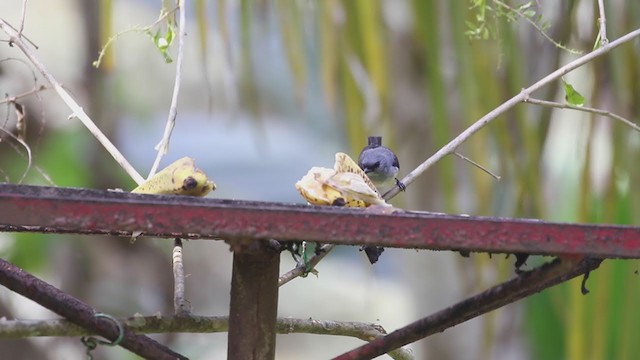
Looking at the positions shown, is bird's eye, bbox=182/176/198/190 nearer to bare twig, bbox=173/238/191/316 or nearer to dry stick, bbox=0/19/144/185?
bare twig, bbox=173/238/191/316

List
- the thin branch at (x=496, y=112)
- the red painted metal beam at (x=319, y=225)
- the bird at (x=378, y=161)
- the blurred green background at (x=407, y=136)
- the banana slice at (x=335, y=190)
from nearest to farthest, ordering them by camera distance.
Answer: the red painted metal beam at (x=319, y=225) → the banana slice at (x=335, y=190) → the thin branch at (x=496, y=112) → the bird at (x=378, y=161) → the blurred green background at (x=407, y=136)

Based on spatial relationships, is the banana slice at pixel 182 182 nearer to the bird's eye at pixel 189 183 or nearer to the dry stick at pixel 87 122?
the bird's eye at pixel 189 183

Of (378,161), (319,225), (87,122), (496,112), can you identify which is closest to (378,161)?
(378,161)

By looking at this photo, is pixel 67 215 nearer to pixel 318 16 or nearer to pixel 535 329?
pixel 318 16

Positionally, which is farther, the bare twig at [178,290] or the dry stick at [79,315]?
the bare twig at [178,290]

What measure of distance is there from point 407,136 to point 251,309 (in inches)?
82.3

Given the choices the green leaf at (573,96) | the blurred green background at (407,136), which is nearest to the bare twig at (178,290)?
the blurred green background at (407,136)

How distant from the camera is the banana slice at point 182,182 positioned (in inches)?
38.1

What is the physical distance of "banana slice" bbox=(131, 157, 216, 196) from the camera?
0.97 meters

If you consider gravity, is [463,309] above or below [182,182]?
below

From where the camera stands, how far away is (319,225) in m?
0.79

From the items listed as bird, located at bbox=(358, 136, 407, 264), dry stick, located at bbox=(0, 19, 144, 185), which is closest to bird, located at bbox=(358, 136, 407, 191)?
bird, located at bbox=(358, 136, 407, 264)

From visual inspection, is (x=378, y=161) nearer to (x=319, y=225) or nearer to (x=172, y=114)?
(x=172, y=114)

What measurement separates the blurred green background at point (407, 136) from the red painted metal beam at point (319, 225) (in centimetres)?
45
